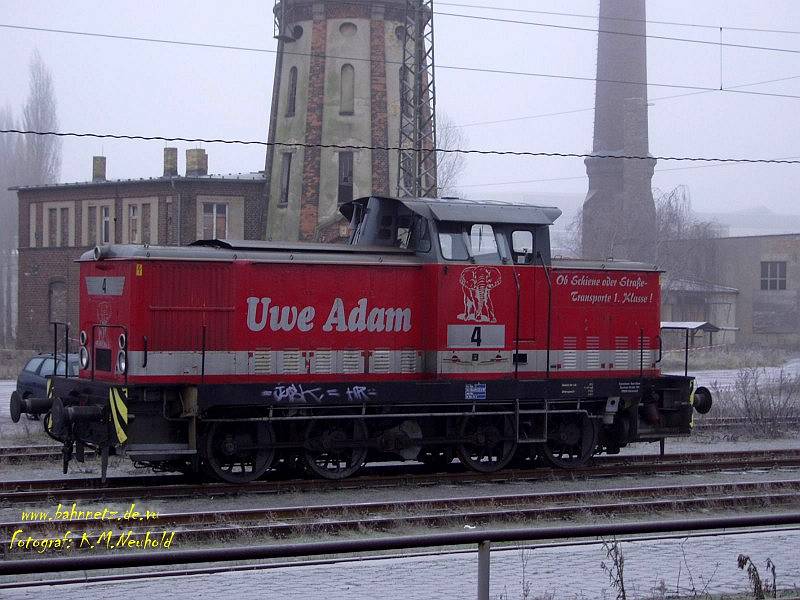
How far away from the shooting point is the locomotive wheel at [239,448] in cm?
1411

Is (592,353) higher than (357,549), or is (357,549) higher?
(592,353)

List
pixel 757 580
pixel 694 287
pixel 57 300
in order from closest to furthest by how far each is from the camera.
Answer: pixel 757 580
pixel 57 300
pixel 694 287

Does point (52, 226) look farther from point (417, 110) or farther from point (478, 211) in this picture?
point (478, 211)

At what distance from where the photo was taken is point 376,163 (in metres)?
39.7

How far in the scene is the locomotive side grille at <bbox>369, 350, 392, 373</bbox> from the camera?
49.2 feet

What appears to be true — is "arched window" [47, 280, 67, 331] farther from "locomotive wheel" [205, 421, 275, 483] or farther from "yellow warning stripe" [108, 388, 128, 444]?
"yellow warning stripe" [108, 388, 128, 444]

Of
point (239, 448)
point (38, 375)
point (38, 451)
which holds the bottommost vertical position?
point (38, 451)

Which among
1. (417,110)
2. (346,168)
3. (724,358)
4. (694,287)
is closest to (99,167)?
(346,168)

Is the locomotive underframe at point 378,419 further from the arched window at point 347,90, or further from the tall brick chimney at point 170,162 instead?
the tall brick chimney at point 170,162

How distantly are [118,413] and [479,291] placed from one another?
5.24m

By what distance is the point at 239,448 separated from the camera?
1419 cm

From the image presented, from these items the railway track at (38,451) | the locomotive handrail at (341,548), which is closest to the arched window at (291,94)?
the railway track at (38,451)

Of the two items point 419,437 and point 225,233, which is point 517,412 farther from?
point 225,233

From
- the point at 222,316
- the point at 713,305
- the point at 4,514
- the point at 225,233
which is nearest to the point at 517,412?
the point at 222,316
